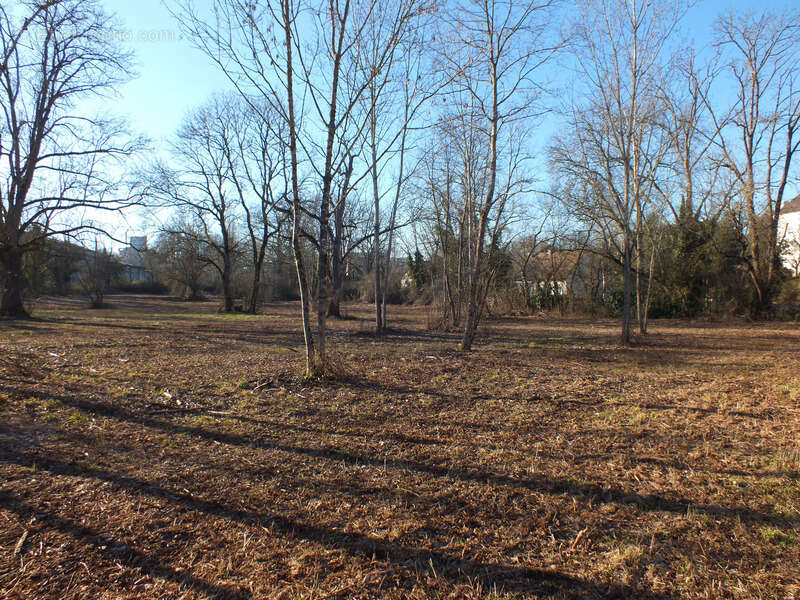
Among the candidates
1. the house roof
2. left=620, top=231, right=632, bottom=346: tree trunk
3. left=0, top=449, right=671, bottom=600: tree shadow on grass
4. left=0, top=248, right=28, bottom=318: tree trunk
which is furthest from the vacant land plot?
the house roof

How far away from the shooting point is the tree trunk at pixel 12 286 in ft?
48.6

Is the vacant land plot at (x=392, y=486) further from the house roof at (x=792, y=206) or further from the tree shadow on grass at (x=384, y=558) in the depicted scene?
the house roof at (x=792, y=206)

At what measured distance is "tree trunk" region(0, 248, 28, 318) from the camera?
14805mm

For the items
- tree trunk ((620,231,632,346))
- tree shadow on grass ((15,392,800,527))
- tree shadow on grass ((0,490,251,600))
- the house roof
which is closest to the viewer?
tree shadow on grass ((0,490,251,600))

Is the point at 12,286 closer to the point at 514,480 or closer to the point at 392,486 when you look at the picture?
the point at 392,486

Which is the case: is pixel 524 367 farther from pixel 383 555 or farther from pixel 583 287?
pixel 583 287

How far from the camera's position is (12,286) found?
50.5ft

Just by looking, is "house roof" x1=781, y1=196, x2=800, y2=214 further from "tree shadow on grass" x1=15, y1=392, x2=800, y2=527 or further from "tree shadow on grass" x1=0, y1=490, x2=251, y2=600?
"tree shadow on grass" x1=0, y1=490, x2=251, y2=600

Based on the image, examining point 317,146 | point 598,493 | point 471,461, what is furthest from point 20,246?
point 598,493

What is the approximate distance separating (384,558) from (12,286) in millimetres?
18892

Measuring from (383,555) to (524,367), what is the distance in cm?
585

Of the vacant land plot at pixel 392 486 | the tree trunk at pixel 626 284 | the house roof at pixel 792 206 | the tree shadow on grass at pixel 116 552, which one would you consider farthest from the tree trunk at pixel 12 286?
the house roof at pixel 792 206

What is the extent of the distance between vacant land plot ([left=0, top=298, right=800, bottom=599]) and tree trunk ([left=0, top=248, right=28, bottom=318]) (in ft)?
37.0

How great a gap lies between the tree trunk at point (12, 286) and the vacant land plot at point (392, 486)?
11291 mm
